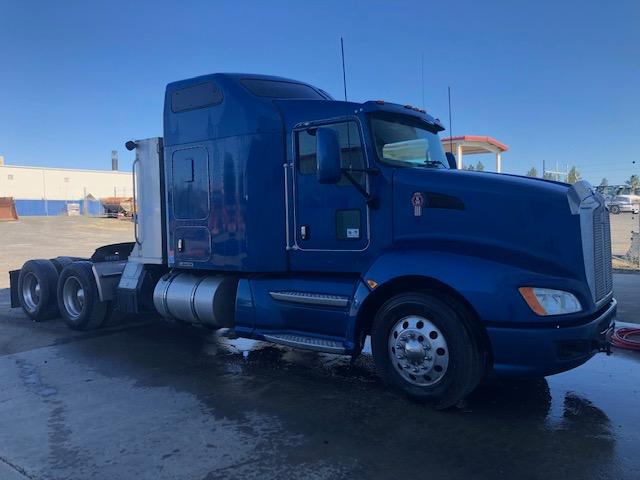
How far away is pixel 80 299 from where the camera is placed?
8414 mm

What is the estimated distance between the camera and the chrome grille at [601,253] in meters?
4.70

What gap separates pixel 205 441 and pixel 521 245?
2.96 metres

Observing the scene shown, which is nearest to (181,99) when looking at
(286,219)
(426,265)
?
(286,219)

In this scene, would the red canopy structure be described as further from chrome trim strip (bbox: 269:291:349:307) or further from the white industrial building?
the white industrial building

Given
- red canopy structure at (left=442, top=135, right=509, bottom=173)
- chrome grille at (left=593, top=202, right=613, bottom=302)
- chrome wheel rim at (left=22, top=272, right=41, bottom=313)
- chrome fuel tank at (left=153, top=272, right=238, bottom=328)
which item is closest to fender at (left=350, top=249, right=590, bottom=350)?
chrome grille at (left=593, top=202, right=613, bottom=302)

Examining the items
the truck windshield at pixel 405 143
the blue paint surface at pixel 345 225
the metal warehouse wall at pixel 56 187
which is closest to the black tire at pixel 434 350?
the blue paint surface at pixel 345 225

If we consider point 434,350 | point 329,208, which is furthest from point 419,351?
point 329,208

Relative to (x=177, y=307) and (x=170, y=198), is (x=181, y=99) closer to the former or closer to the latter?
(x=170, y=198)

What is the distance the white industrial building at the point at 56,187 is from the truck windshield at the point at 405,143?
72.3 meters

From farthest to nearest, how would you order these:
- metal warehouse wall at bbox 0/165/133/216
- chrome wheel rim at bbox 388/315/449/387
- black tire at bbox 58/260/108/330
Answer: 1. metal warehouse wall at bbox 0/165/133/216
2. black tire at bbox 58/260/108/330
3. chrome wheel rim at bbox 388/315/449/387

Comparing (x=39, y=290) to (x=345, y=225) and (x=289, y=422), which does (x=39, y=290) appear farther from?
(x=289, y=422)

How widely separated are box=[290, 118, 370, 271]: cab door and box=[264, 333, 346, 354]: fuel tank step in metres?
0.74

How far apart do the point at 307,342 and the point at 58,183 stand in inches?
3569

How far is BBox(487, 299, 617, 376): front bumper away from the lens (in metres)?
4.33
